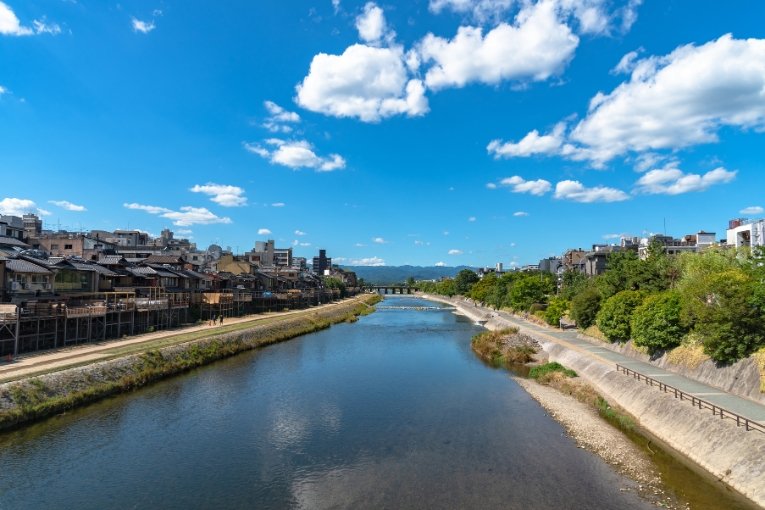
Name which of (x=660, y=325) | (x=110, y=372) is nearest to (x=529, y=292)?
(x=660, y=325)

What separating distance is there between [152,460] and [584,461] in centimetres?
2002

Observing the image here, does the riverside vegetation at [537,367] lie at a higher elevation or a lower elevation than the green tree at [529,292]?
lower

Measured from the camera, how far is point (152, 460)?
2127 centimetres

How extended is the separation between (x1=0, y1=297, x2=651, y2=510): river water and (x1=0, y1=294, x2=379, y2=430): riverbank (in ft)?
3.32

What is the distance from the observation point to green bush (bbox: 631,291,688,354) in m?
32.0

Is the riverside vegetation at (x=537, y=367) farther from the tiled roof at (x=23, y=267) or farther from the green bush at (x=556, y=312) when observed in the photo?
the tiled roof at (x=23, y=267)

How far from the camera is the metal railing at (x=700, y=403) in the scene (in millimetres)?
18547

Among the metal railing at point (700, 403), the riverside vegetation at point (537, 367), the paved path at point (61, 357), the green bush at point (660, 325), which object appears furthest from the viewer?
the green bush at point (660, 325)

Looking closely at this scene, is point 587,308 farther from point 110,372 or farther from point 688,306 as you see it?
point 110,372

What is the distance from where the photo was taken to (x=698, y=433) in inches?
815

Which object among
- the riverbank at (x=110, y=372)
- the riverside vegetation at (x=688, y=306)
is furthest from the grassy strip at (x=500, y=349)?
the riverbank at (x=110, y=372)

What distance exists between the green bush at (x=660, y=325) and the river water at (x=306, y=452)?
9.79 m

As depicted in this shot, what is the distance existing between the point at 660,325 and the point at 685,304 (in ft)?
7.02

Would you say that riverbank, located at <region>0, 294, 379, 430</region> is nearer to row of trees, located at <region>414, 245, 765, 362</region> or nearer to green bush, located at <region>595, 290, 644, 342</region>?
row of trees, located at <region>414, 245, 765, 362</region>
